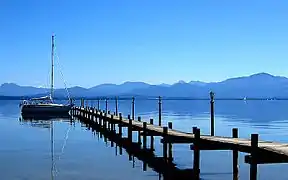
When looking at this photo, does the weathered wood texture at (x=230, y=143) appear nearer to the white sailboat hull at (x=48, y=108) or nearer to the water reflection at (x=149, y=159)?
the water reflection at (x=149, y=159)

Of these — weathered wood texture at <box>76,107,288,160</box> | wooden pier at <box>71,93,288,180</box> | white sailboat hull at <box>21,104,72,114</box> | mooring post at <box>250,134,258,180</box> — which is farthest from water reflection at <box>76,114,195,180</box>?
white sailboat hull at <box>21,104,72,114</box>

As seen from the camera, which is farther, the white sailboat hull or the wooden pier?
the white sailboat hull

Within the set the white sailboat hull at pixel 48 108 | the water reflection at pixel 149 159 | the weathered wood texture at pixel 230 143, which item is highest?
the weathered wood texture at pixel 230 143

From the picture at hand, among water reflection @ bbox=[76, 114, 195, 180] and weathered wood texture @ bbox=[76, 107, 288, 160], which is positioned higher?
weathered wood texture @ bbox=[76, 107, 288, 160]

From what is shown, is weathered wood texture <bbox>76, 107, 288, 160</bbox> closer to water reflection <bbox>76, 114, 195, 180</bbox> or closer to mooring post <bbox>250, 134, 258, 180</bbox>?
mooring post <bbox>250, 134, 258, 180</bbox>

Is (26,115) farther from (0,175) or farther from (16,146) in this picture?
(0,175)

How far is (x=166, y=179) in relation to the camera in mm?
25859

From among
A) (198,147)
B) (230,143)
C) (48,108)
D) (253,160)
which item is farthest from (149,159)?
(48,108)

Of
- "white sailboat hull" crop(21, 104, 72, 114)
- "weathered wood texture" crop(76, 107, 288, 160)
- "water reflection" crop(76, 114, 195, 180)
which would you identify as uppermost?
"weathered wood texture" crop(76, 107, 288, 160)

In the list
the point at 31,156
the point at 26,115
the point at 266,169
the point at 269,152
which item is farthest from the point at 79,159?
the point at 26,115

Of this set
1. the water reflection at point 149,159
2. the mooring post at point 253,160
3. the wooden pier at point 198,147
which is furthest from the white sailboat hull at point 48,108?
the mooring post at point 253,160

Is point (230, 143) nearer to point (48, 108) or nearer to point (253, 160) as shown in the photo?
point (253, 160)

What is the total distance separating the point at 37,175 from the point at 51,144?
668 inches

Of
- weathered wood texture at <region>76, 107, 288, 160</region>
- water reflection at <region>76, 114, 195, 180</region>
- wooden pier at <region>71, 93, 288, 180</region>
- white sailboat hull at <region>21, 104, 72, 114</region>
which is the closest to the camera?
weathered wood texture at <region>76, 107, 288, 160</region>
